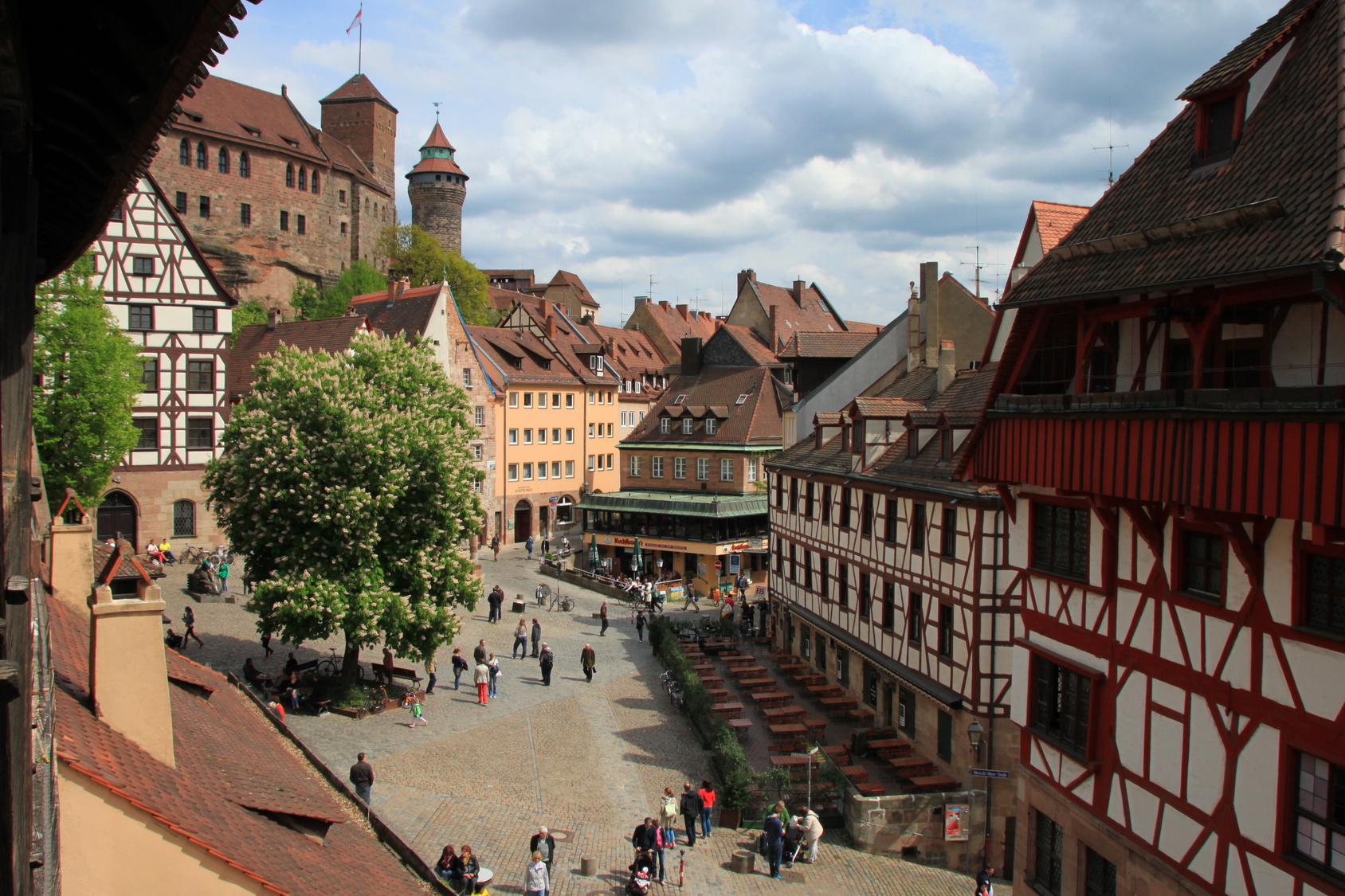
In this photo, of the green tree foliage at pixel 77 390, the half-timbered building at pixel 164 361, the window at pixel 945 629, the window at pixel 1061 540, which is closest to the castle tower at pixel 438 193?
the half-timbered building at pixel 164 361

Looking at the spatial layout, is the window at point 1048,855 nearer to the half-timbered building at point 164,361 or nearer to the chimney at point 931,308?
the chimney at point 931,308

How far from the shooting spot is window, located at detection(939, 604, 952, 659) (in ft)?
74.1

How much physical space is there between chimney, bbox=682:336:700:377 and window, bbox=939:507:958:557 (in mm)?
36266

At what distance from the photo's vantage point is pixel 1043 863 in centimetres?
1310

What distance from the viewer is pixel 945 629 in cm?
2277

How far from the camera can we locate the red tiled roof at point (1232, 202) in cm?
854

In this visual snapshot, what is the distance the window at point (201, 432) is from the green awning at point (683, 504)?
1883 cm

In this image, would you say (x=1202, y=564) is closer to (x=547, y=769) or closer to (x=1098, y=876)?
(x=1098, y=876)

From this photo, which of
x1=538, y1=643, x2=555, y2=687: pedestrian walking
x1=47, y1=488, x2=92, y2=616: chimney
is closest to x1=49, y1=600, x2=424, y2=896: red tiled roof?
x1=47, y1=488, x2=92, y2=616: chimney

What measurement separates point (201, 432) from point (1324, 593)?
1604 inches

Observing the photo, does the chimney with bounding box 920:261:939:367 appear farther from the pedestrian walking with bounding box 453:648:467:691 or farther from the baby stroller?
the baby stroller

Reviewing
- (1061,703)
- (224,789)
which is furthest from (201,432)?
(1061,703)

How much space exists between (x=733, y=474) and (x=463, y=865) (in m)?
36.9

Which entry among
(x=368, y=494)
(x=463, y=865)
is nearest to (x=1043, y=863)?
(x=463, y=865)
